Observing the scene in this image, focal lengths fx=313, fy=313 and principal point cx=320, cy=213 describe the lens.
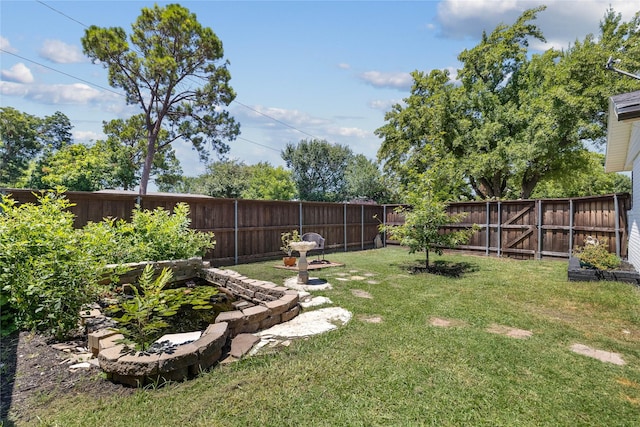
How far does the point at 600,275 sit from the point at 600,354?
3.35m

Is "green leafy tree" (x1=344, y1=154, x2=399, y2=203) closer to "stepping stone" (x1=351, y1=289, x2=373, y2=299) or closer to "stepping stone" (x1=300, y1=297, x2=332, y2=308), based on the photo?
"stepping stone" (x1=351, y1=289, x2=373, y2=299)

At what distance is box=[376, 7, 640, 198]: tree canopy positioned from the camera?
1184cm

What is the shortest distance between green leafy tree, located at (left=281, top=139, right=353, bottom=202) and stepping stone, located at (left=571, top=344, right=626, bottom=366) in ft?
80.5

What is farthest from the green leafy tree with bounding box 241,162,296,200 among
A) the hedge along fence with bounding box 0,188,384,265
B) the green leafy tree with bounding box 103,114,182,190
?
the hedge along fence with bounding box 0,188,384,265

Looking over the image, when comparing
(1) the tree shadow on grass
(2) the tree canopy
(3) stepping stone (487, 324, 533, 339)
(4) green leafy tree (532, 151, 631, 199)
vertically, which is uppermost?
(2) the tree canopy

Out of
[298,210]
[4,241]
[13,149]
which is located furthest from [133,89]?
[4,241]

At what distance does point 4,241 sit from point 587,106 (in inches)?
627

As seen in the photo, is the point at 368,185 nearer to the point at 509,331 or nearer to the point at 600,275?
the point at 600,275

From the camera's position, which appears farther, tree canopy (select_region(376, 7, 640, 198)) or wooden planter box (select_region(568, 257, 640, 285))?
tree canopy (select_region(376, 7, 640, 198))

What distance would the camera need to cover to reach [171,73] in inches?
553

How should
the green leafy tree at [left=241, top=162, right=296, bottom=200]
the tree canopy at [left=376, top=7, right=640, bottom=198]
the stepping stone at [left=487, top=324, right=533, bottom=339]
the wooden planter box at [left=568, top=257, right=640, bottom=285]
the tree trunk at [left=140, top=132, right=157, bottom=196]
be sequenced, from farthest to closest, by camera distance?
the green leafy tree at [left=241, top=162, right=296, bottom=200]
the tree trunk at [left=140, top=132, right=157, bottom=196]
the tree canopy at [left=376, top=7, right=640, bottom=198]
the wooden planter box at [left=568, top=257, right=640, bottom=285]
the stepping stone at [left=487, top=324, right=533, bottom=339]

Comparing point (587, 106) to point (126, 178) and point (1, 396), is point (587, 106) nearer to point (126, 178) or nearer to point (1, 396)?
point (1, 396)

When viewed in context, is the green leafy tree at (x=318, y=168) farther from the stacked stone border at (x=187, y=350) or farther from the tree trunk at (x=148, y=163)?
the stacked stone border at (x=187, y=350)

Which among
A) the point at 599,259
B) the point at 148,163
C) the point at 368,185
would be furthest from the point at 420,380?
the point at 368,185
